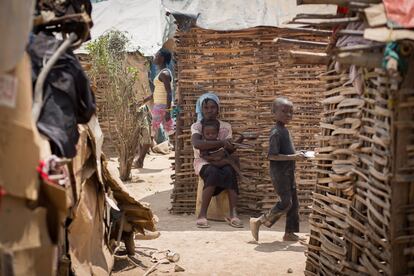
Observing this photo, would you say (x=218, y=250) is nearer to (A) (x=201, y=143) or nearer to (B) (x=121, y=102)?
(A) (x=201, y=143)

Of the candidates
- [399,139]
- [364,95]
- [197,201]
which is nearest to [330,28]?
[364,95]

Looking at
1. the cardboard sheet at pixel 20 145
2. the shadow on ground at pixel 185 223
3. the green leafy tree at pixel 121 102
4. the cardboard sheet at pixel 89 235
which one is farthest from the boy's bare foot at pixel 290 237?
the cardboard sheet at pixel 20 145

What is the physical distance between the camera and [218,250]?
7.14 metres

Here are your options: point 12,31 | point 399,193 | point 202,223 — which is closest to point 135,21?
point 202,223

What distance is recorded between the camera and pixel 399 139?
3953 millimetres

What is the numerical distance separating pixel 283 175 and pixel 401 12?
160 inches

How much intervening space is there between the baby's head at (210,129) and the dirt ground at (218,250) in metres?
1.25

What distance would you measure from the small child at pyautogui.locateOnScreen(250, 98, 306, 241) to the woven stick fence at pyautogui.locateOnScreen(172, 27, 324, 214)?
1109 millimetres

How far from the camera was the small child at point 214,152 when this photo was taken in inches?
335

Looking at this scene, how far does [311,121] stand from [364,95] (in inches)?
164

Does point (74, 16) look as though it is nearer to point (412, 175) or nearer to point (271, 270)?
point (412, 175)

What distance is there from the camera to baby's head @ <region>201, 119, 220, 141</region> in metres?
8.50

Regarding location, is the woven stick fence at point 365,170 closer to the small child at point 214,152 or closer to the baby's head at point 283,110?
the baby's head at point 283,110

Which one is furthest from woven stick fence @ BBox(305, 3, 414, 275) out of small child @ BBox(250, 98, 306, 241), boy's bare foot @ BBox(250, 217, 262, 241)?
small child @ BBox(250, 98, 306, 241)
